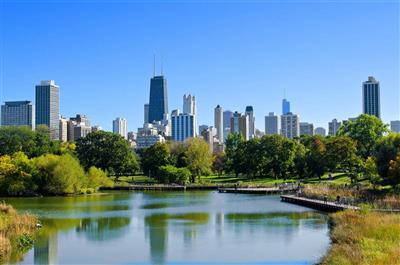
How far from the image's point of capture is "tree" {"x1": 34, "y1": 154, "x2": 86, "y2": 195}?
5997cm

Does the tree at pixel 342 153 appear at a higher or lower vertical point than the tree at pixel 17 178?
higher

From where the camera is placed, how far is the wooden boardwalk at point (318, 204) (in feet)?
121

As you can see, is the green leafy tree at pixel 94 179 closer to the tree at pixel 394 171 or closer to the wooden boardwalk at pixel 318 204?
the wooden boardwalk at pixel 318 204

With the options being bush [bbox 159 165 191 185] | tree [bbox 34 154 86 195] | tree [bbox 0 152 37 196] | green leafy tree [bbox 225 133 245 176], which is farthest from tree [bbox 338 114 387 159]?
tree [bbox 0 152 37 196]

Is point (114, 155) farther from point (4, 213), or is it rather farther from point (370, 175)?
point (4, 213)

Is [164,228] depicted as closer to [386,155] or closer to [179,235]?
[179,235]

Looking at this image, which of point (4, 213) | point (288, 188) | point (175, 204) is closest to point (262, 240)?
point (4, 213)

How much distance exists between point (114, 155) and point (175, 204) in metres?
38.3

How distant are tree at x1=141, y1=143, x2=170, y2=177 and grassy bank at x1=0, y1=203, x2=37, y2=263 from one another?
53.4m

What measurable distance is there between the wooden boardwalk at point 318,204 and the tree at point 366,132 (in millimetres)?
27421

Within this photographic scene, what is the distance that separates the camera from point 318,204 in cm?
4250

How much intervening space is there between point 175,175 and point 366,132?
25.9 meters

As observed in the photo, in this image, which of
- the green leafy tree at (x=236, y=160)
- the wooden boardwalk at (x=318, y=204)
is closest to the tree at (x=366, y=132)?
the green leafy tree at (x=236, y=160)

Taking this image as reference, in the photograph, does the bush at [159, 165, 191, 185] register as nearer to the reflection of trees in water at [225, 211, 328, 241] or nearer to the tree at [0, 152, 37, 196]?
the tree at [0, 152, 37, 196]
